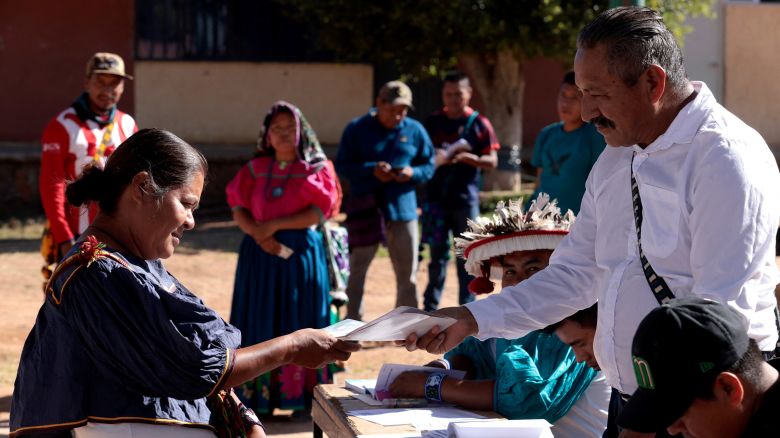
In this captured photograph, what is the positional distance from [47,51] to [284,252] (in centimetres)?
1208

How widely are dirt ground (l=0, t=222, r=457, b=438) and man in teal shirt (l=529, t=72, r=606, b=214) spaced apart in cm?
178

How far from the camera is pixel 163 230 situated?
3209 millimetres

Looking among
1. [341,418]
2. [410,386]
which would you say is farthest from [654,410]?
[410,386]

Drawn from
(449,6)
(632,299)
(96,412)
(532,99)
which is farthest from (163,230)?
(532,99)

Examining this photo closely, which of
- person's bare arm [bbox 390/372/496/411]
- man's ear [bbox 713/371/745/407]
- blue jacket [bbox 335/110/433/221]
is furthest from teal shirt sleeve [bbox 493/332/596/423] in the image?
blue jacket [bbox 335/110/433/221]

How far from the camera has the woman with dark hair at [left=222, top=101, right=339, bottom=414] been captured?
709cm

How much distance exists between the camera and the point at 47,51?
17.8 meters

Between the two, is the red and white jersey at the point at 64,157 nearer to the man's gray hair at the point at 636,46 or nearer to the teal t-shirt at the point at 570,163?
the teal t-shirt at the point at 570,163

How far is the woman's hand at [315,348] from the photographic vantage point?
3.38m

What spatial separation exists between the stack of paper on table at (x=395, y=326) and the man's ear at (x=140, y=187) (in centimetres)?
76

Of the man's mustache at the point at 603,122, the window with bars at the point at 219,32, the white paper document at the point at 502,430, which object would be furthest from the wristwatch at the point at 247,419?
the window with bars at the point at 219,32

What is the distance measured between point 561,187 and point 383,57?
399 inches

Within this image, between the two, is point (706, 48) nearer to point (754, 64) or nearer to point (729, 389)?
point (754, 64)

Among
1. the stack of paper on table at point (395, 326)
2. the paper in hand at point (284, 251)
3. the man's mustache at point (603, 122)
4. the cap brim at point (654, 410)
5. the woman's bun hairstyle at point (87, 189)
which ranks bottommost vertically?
the paper in hand at point (284, 251)
